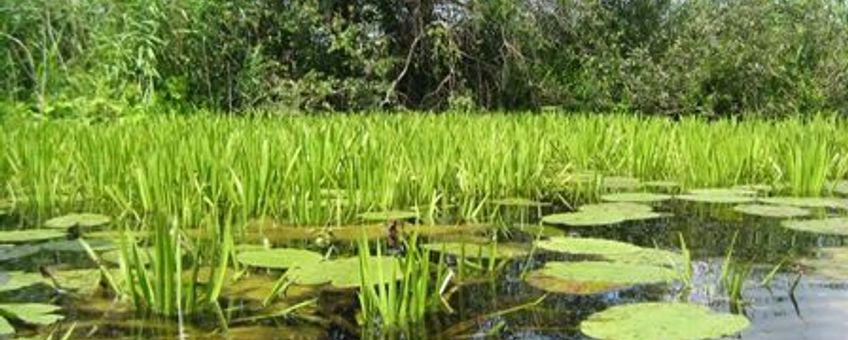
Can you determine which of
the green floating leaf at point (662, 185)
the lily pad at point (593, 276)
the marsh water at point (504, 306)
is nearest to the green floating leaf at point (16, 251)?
the marsh water at point (504, 306)

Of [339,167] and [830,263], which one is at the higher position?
[339,167]

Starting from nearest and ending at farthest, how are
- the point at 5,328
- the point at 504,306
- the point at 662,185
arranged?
the point at 5,328 → the point at 504,306 → the point at 662,185

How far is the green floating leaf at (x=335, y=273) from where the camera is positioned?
1.84m

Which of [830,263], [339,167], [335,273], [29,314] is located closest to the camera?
[29,314]

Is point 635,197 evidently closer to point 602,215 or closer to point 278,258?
point 602,215

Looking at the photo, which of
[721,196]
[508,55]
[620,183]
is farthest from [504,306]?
[508,55]

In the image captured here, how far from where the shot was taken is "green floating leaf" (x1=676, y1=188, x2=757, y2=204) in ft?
10.2

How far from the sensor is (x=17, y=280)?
1856 mm

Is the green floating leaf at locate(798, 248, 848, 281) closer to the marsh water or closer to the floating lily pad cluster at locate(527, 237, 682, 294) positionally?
the marsh water

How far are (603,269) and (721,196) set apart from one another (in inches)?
54.0

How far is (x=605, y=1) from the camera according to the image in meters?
10.0

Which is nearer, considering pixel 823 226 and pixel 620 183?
pixel 823 226

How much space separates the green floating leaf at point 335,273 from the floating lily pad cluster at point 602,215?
832 mm

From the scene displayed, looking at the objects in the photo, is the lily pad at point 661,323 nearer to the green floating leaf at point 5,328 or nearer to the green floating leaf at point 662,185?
the green floating leaf at point 5,328
